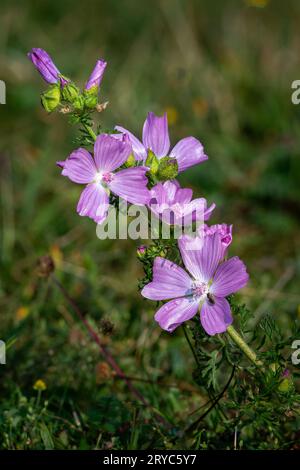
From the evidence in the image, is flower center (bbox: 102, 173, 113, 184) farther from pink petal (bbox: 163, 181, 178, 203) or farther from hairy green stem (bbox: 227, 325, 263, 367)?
hairy green stem (bbox: 227, 325, 263, 367)

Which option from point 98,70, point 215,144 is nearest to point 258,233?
point 215,144

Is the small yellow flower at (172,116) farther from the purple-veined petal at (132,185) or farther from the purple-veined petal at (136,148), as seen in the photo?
the purple-veined petal at (132,185)

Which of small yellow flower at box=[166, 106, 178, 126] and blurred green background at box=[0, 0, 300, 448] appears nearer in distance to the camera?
blurred green background at box=[0, 0, 300, 448]

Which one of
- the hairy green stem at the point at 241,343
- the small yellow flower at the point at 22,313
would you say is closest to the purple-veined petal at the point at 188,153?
the hairy green stem at the point at 241,343

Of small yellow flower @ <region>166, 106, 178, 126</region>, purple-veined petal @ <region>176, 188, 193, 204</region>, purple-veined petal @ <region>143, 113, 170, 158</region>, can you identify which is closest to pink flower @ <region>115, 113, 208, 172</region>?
purple-veined petal @ <region>143, 113, 170, 158</region>

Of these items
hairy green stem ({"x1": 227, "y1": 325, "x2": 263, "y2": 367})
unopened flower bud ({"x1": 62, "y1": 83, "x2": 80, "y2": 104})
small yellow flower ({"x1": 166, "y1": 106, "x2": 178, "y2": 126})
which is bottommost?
hairy green stem ({"x1": 227, "y1": 325, "x2": 263, "y2": 367})
